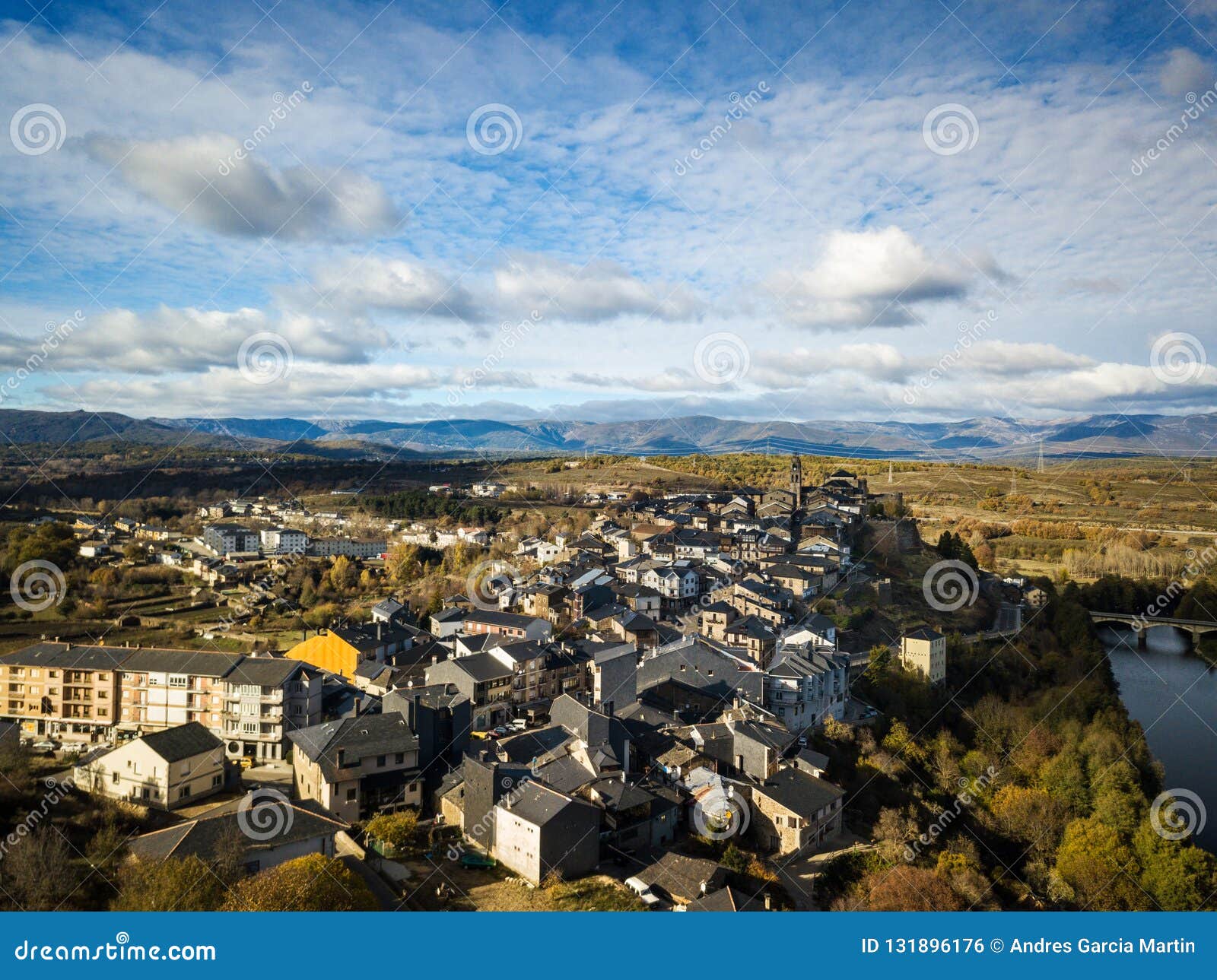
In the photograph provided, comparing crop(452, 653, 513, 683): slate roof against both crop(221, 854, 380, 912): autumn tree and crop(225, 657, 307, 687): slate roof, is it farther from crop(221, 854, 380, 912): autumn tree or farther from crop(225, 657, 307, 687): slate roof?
crop(221, 854, 380, 912): autumn tree

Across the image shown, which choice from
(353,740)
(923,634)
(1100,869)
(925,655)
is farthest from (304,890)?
(923,634)

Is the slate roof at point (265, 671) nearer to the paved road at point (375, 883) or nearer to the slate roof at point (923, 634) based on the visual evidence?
the paved road at point (375, 883)

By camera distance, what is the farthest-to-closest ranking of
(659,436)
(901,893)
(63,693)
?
(659,436)
(63,693)
(901,893)

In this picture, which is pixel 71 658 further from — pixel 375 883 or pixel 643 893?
pixel 643 893

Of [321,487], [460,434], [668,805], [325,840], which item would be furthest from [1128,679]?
[460,434]

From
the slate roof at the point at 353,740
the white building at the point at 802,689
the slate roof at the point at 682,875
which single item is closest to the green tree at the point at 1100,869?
the white building at the point at 802,689
